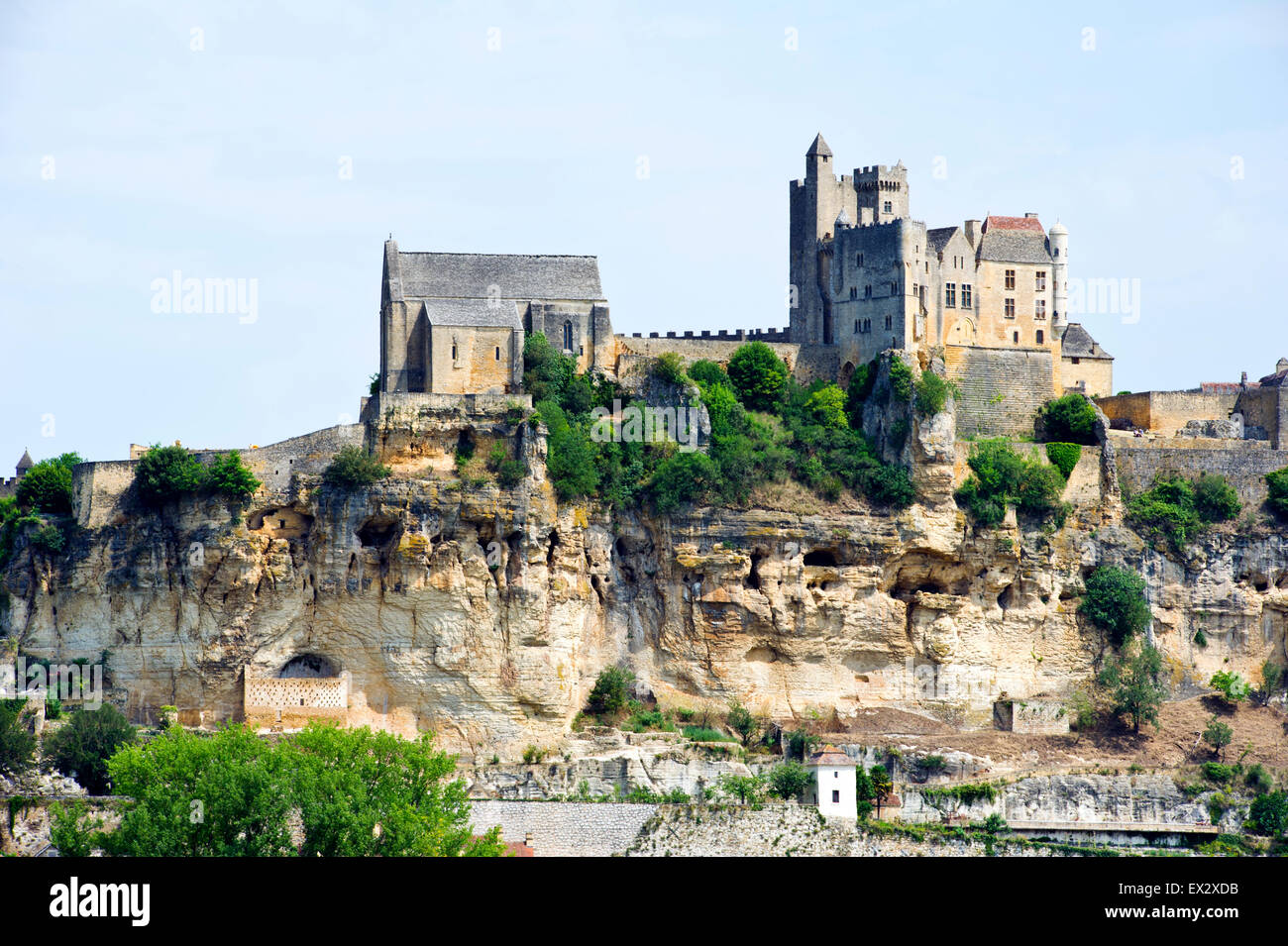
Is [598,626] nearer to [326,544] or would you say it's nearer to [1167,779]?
[326,544]

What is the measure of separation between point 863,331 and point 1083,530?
837 cm

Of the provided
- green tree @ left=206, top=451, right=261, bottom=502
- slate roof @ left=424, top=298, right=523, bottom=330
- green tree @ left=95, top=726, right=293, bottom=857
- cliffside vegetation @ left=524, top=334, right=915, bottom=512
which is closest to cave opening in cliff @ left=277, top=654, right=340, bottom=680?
green tree @ left=206, top=451, right=261, bottom=502

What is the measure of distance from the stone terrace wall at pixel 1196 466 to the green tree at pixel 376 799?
26157mm

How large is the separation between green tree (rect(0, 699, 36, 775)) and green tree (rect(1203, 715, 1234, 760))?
29.3 metres

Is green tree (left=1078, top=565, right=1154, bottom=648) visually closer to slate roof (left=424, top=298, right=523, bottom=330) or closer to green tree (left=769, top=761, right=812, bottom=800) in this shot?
green tree (left=769, top=761, right=812, bottom=800)

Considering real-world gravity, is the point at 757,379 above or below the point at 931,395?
above

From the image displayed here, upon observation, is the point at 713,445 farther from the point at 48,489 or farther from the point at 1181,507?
the point at 48,489

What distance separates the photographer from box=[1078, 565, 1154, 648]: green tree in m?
62.3

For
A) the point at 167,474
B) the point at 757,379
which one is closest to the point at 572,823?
the point at 167,474

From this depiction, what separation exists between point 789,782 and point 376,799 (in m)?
12.6

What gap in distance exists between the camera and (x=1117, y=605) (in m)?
62.4

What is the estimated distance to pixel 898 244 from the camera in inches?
2517
